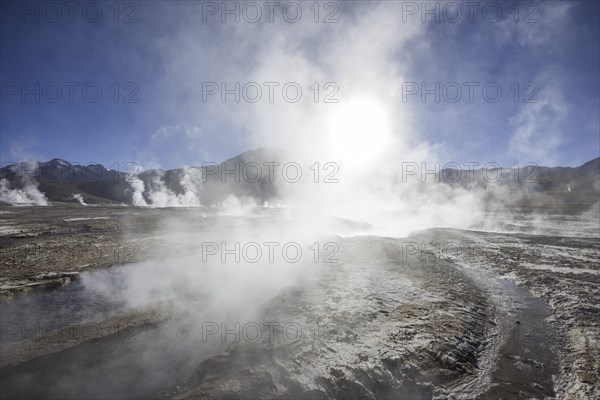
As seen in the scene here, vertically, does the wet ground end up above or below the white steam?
below

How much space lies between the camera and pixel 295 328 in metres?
8.63

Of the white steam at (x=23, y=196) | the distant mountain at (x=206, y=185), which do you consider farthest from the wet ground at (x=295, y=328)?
the distant mountain at (x=206, y=185)

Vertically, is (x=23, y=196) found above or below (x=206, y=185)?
below

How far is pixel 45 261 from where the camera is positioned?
15.1 metres

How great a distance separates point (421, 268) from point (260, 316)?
1020cm

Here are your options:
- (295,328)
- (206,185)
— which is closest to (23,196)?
(206,185)

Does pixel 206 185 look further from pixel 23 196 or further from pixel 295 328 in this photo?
pixel 295 328

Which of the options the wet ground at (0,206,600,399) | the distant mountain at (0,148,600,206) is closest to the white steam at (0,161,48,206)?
the distant mountain at (0,148,600,206)

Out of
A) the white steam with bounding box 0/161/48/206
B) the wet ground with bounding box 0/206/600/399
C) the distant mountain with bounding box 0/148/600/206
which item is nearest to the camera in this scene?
the wet ground with bounding box 0/206/600/399

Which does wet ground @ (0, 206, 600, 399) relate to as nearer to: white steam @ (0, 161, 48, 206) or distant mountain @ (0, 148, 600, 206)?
white steam @ (0, 161, 48, 206)

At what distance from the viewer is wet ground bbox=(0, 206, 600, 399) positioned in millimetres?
6238

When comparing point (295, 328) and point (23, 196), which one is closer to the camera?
point (295, 328)

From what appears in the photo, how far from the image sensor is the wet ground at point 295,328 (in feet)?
20.5

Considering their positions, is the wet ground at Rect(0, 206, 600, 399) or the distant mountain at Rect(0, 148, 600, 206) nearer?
the wet ground at Rect(0, 206, 600, 399)
